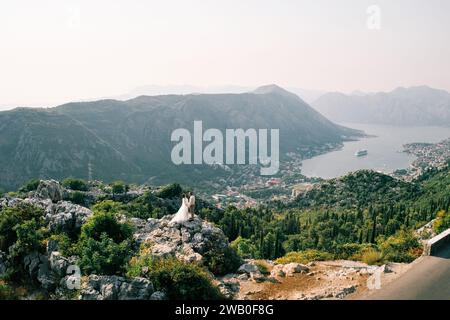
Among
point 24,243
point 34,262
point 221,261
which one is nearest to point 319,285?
point 221,261

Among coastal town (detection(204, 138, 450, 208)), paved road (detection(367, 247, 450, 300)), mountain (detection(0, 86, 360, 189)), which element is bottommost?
coastal town (detection(204, 138, 450, 208))

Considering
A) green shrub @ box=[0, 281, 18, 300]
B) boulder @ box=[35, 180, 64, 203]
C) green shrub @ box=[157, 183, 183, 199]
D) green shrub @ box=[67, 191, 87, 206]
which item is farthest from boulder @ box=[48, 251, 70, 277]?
green shrub @ box=[157, 183, 183, 199]

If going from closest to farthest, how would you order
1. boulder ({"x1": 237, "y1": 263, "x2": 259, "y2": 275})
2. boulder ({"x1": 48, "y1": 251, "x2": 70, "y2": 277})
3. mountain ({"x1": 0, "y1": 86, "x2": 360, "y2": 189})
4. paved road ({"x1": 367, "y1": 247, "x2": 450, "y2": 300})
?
1. paved road ({"x1": 367, "y1": 247, "x2": 450, "y2": 300})
2. boulder ({"x1": 48, "y1": 251, "x2": 70, "y2": 277})
3. boulder ({"x1": 237, "y1": 263, "x2": 259, "y2": 275})
4. mountain ({"x1": 0, "y1": 86, "x2": 360, "y2": 189})

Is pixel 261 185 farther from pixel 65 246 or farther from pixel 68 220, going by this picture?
pixel 65 246

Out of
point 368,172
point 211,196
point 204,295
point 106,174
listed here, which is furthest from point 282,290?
point 106,174

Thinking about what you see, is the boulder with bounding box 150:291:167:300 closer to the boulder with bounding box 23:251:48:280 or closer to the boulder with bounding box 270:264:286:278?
the boulder with bounding box 270:264:286:278
